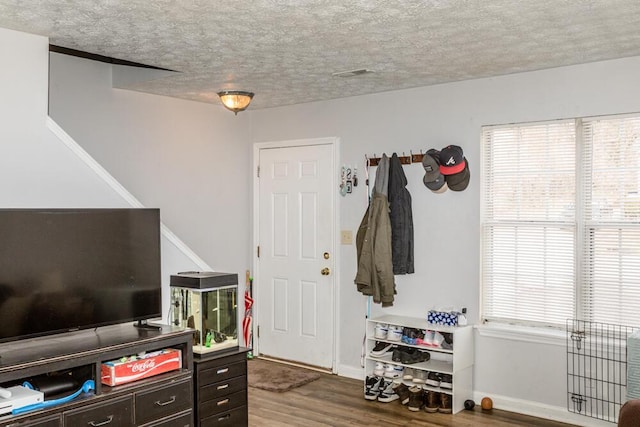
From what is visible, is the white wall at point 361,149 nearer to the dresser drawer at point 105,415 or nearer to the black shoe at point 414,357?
the black shoe at point 414,357

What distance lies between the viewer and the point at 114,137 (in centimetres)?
487

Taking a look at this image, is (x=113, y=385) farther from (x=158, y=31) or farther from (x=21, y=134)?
(x=158, y=31)

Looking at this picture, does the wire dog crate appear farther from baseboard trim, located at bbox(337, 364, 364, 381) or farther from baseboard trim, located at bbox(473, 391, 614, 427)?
baseboard trim, located at bbox(337, 364, 364, 381)

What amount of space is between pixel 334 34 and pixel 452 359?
8.59ft

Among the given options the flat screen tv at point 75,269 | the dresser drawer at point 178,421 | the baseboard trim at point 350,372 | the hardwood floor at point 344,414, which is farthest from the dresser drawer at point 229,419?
the baseboard trim at point 350,372

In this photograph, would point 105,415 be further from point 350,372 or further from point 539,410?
point 539,410

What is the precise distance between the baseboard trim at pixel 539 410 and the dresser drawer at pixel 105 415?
2690mm

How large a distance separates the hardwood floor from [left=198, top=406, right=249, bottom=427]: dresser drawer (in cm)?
38

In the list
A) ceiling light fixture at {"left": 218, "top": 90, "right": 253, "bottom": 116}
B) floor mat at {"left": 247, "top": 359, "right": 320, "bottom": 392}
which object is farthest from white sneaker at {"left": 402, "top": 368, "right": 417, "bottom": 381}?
ceiling light fixture at {"left": 218, "top": 90, "right": 253, "bottom": 116}

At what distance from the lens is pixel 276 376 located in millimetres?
5453

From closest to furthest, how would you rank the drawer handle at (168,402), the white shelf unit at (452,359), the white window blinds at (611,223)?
1. the drawer handle at (168,402)
2. the white window blinds at (611,223)
3. the white shelf unit at (452,359)

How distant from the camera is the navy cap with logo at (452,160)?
470 centimetres

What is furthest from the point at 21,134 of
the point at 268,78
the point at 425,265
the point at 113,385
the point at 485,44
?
the point at 425,265

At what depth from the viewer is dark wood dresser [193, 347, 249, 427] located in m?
3.70
